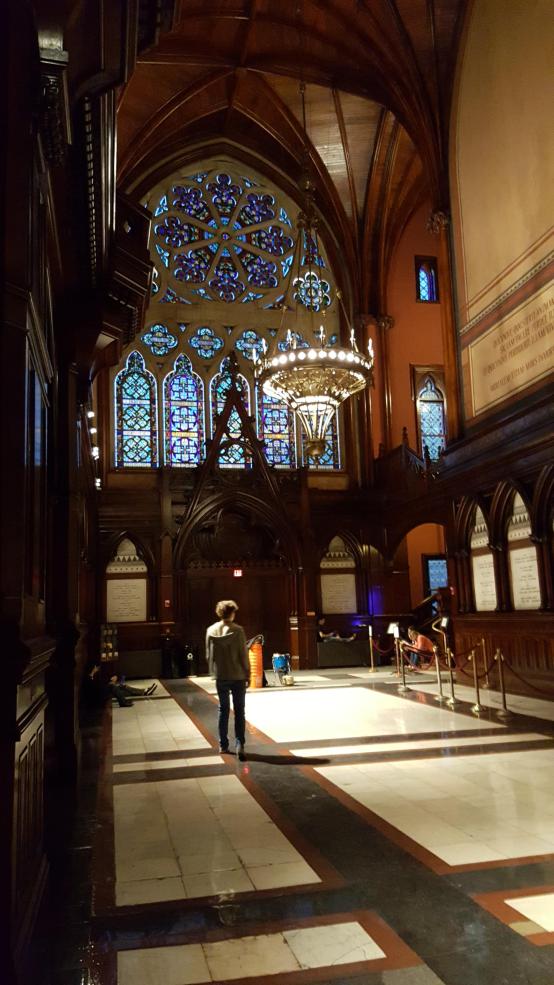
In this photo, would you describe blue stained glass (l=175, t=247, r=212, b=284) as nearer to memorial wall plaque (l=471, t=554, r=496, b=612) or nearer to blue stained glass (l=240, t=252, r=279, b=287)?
blue stained glass (l=240, t=252, r=279, b=287)

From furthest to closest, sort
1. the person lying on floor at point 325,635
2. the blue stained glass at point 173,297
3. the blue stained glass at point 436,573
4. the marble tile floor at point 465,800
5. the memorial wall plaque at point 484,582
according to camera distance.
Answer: the blue stained glass at point 436,573
the blue stained glass at point 173,297
the person lying on floor at point 325,635
the memorial wall plaque at point 484,582
the marble tile floor at point 465,800

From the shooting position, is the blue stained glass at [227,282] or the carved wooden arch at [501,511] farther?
the blue stained glass at [227,282]

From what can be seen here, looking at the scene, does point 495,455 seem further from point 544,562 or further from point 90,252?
point 90,252

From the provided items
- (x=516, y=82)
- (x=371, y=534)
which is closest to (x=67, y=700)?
(x=516, y=82)

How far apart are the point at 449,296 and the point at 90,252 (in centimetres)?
996

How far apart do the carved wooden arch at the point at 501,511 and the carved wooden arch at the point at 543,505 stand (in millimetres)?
665

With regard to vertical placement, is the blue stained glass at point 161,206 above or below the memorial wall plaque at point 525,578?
above

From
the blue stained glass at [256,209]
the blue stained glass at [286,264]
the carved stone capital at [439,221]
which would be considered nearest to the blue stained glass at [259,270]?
the blue stained glass at [286,264]

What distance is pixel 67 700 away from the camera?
257 inches

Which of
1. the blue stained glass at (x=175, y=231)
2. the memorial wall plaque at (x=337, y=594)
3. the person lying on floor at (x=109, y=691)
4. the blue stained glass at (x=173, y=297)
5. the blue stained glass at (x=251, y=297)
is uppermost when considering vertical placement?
the blue stained glass at (x=175, y=231)

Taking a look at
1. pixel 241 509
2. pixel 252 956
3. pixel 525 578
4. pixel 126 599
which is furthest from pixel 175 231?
pixel 252 956

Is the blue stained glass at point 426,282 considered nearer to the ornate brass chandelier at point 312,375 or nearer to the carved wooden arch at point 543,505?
the ornate brass chandelier at point 312,375

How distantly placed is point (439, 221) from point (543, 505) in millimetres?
6262

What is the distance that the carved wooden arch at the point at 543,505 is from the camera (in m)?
10.5
